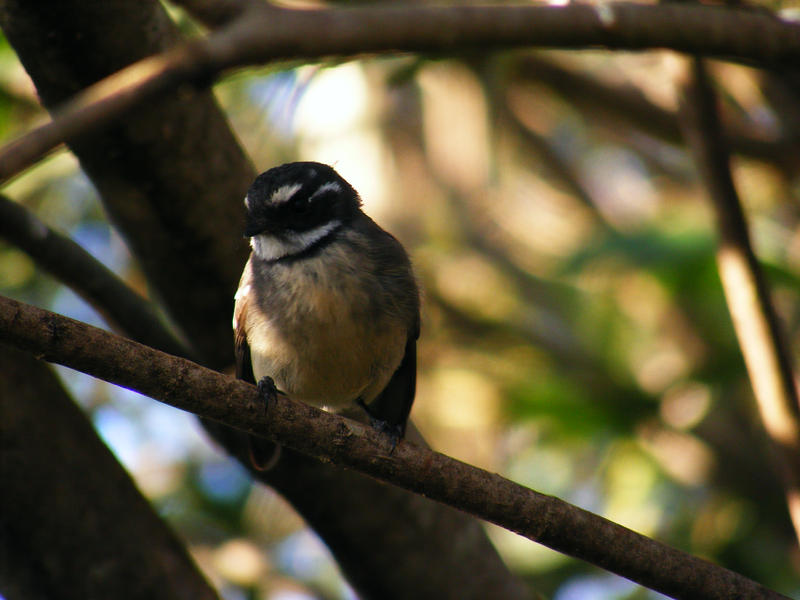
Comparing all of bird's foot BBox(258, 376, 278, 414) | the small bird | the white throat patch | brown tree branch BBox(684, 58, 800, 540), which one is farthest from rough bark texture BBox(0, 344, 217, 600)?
brown tree branch BBox(684, 58, 800, 540)

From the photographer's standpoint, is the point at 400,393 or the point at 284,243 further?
the point at 400,393

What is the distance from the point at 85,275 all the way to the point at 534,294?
13.8 ft

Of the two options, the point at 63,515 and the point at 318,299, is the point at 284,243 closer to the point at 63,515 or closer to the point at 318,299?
the point at 318,299

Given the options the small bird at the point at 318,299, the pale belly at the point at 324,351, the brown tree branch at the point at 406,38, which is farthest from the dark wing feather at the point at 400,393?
the brown tree branch at the point at 406,38

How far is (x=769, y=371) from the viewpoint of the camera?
4.14 metres

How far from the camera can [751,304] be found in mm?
4207

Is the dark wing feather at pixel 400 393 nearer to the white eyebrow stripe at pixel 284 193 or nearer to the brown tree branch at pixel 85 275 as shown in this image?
the white eyebrow stripe at pixel 284 193

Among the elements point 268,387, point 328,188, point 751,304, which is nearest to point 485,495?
point 268,387

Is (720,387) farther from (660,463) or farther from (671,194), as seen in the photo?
(671,194)

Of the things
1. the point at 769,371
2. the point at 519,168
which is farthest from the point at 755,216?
the point at 769,371

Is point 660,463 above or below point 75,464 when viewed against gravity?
below

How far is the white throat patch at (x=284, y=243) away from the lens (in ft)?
14.7

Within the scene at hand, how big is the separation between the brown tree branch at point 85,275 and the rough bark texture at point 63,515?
41 cm

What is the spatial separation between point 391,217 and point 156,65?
493 centimetres
